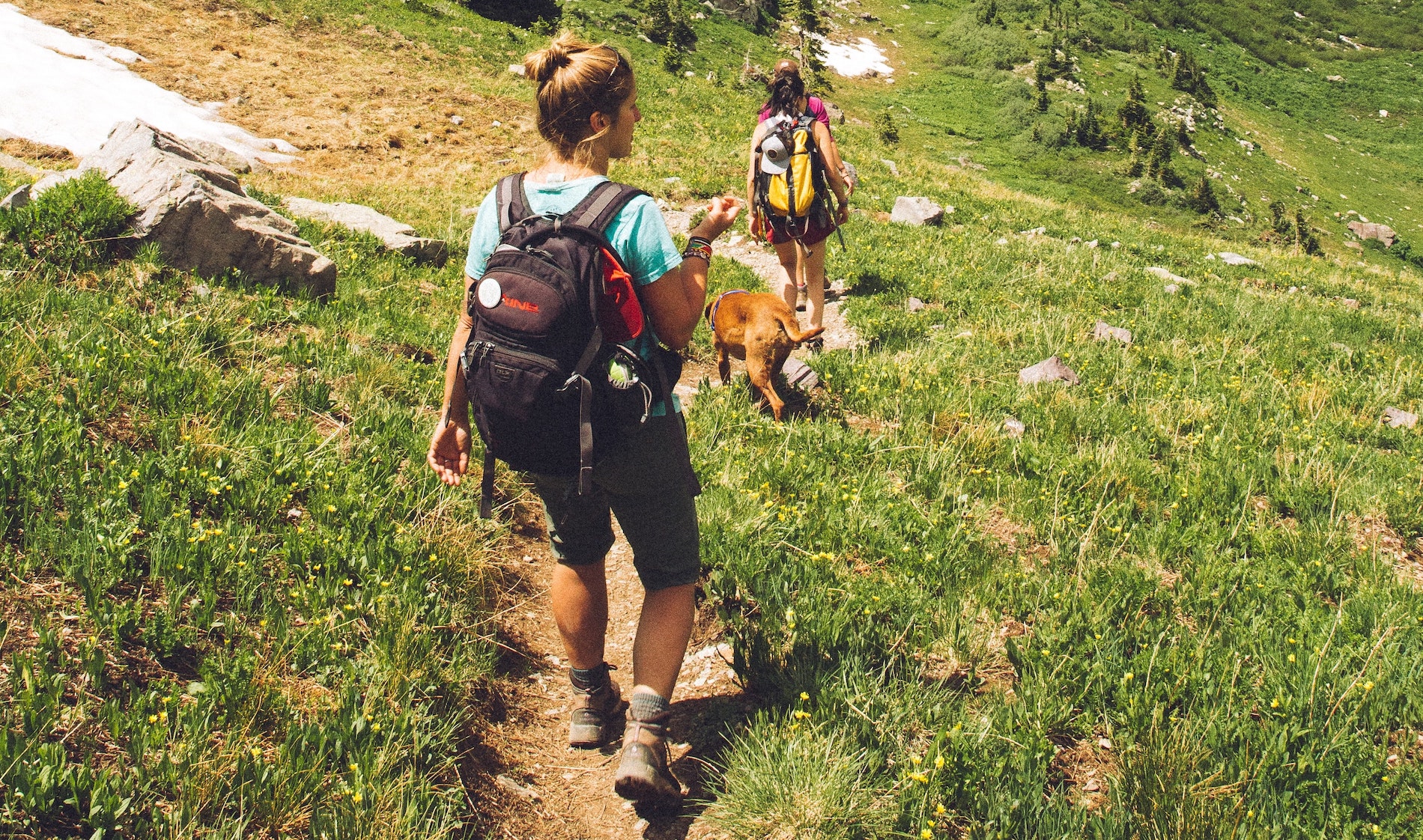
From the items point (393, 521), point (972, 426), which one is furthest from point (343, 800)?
point (972, 426)

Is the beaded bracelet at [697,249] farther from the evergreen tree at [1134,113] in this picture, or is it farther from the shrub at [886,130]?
the evergreen tree at [1134,113]

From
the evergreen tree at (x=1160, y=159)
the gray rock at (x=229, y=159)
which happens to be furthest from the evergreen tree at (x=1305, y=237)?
the gray rock at (x=229, y=159)

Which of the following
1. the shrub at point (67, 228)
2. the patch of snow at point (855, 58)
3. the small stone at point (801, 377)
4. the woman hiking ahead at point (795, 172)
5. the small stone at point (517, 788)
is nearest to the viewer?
the small stone at point (517, 788)

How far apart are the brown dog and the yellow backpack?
1.29 meters

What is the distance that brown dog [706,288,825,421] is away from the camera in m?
5.90

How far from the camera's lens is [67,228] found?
539cm

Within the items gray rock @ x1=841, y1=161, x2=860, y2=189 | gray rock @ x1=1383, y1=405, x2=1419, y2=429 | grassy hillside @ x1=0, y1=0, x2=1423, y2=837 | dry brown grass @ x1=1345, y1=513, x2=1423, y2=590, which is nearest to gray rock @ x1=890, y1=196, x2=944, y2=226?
gray rock @ x1=841, y1=161, x2=860, y2=189

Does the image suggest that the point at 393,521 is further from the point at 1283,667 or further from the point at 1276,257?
the point at 1276,257

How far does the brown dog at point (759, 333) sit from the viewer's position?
5.90 m

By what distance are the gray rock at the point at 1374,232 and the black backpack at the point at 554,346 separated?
46013mm

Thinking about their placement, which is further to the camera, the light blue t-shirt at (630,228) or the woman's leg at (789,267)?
the woman's leg at (789,267)

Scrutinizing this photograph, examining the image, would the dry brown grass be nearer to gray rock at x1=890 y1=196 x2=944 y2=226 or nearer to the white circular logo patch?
the white circular logo patch

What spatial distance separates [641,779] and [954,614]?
1.72m

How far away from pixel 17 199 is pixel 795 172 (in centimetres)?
605
